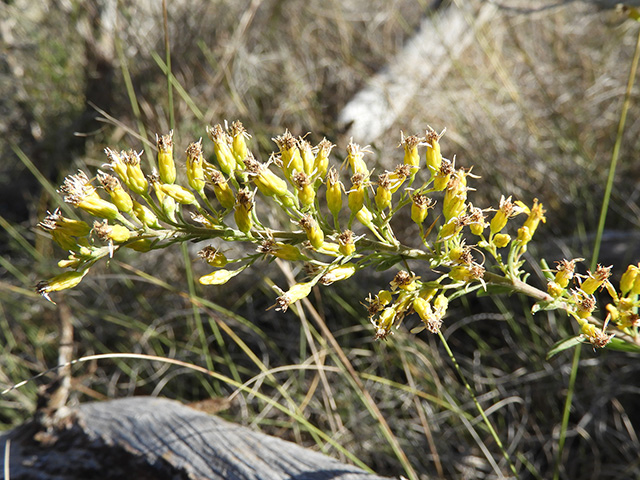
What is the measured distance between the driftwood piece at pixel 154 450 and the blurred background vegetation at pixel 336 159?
289 millimetres

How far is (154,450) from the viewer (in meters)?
1.93

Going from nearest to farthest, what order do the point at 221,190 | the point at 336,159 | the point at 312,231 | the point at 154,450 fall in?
the point at 312,231 < the point at 221,190 < the point at 154,450 < the point at 336,159

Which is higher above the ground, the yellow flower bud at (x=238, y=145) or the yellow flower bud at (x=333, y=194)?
the yellow flower bud at (x=238, y=145)

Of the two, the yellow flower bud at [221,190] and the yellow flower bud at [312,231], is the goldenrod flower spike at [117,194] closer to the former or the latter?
the yellow flower bud at [221,190]

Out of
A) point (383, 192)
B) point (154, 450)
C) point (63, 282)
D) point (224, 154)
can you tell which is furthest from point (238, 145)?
point (154, 450)

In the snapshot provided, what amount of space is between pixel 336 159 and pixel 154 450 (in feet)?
6.53

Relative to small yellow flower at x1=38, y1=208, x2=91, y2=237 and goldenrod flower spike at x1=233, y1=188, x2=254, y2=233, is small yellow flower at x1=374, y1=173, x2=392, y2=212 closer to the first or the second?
goldenrod flower spike at x1=233, y1=188, x2=254, y2=233

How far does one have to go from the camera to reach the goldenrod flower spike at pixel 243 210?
114 cm

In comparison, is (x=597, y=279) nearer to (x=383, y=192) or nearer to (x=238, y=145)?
(x=383, y=192)

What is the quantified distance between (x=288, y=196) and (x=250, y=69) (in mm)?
3605

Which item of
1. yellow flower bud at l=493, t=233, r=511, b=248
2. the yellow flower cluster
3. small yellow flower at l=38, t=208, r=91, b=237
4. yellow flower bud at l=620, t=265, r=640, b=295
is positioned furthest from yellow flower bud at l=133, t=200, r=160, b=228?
yellow flower bud at l=620, t=265, r=640, b=295

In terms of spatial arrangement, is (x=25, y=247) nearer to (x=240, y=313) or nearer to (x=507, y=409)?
(x=240, y=313)

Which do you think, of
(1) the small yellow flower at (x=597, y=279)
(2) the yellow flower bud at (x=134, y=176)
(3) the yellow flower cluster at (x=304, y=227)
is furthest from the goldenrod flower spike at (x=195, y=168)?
(1) the small yellow flower at (x=597, y=279)

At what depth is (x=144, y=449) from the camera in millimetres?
1950
